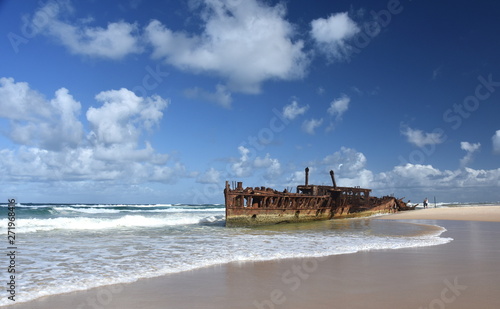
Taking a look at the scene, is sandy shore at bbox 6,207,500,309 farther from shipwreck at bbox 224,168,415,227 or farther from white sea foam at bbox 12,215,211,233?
white sea foam at bbox 12,215,211,233

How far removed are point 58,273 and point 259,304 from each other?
186 inches

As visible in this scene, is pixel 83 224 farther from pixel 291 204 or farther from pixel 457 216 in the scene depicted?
pixel 457 216

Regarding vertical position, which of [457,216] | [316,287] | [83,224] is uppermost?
[316,287]

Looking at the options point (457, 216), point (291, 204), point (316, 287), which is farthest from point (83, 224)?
point (457, 216)

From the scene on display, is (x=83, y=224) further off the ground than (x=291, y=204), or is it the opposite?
Answer: (x=291, y=204)

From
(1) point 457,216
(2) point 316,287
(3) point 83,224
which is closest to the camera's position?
(2) point 316,287

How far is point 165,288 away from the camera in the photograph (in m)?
6.10

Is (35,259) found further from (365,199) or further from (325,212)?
(365,199)

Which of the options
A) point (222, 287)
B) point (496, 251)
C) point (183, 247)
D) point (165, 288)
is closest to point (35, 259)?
point (183, 247)

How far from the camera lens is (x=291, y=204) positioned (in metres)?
24.0

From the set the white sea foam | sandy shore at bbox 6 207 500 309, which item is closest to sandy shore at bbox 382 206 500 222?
the white sea foam

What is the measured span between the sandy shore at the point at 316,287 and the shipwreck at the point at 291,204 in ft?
39.7

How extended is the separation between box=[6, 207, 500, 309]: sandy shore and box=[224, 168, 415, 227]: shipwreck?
476 inches

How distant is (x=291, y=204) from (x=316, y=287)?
18138mm
